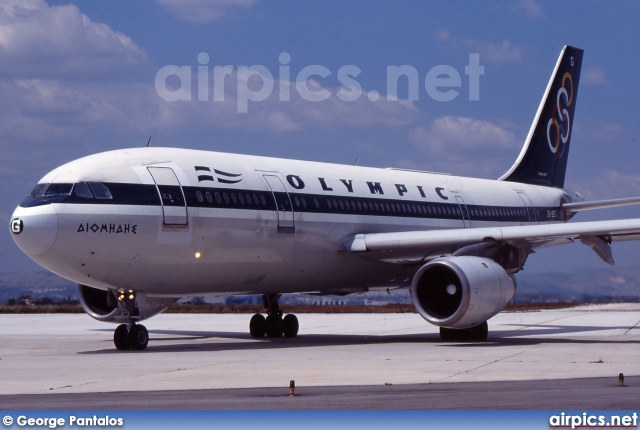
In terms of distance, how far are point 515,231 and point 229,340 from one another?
21.4ft

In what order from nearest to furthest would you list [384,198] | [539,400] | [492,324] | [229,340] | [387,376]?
[539,400], [387,376], [229,340], [384,198], [492,324]

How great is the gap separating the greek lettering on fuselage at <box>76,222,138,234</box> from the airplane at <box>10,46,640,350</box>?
0.07 feet

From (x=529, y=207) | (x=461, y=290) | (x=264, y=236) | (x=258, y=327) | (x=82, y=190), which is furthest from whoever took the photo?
(x=529, y=207)

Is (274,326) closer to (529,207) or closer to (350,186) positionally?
(350,186)

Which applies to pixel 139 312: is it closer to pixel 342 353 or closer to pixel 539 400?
pixel 342 353

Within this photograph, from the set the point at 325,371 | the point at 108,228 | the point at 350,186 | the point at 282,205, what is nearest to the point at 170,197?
the point at 108,228

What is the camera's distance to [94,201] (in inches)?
687

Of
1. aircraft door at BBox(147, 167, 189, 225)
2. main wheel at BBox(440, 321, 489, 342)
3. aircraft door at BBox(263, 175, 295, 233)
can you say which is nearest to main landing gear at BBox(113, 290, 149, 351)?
aircraft door at BBox(147, 167, 189, 225)

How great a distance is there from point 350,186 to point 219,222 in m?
4.70

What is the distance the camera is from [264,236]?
1988cm

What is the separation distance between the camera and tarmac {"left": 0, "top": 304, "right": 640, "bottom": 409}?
33.3 ft

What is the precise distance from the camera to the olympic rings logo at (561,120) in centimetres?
3189

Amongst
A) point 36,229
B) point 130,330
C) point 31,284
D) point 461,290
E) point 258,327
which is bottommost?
point 130,330

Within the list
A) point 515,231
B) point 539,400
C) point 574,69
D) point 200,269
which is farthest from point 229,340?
point 574,69
